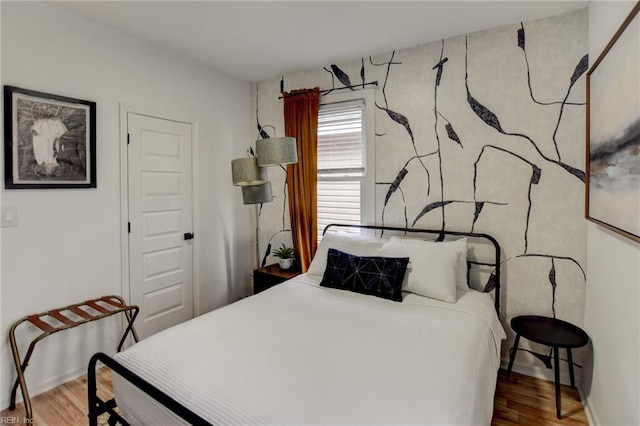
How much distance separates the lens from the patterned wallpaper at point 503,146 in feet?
7.70

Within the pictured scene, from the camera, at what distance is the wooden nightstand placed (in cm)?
323

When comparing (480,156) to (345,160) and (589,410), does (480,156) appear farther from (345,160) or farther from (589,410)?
(589,410)

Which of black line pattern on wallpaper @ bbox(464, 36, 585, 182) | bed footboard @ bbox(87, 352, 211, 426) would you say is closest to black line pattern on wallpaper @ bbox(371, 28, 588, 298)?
black line pattern on wallpaper @ bbox(464, 36, 585, 182)

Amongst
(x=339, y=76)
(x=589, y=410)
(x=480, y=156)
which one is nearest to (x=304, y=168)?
(x=339, y=76)

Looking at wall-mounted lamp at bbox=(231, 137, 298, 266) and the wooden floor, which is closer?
the wooden floor

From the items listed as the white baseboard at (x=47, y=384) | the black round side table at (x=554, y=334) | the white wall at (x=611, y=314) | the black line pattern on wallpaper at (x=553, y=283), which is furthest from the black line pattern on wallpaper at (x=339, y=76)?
the white baseboard at (x=47, y=384)

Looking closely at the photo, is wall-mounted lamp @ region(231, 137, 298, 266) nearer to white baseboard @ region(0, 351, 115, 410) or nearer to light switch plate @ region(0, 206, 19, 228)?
light switch plate @ region(0, 206, 19, 228)

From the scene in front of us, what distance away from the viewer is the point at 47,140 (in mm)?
2279

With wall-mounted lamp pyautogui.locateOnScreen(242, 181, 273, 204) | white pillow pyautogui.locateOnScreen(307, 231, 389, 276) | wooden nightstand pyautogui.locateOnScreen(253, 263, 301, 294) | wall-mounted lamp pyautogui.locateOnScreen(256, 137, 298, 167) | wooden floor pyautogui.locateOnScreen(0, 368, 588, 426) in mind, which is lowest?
wooden floor pyautogui.locateOnScreen(0, 368, 588, 426)

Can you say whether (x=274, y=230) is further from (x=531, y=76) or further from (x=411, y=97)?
(x=531, y=76)

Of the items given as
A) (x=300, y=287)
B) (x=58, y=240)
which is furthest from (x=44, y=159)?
(x=300, y=287)

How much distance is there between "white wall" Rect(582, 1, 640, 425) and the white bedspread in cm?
52

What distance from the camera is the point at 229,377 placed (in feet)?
4.49

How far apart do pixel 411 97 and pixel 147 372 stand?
8.70 ft
